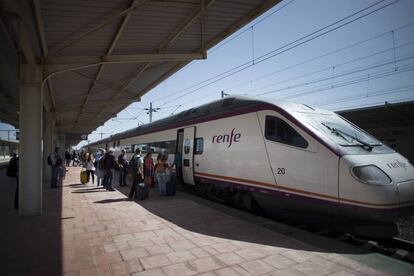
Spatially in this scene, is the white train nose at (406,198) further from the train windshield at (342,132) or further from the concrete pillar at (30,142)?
the concrete pillar at (30,142)

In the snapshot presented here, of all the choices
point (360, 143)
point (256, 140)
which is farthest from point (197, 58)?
point (360, 143)

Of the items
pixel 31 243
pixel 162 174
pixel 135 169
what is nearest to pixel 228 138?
pixel 162 174

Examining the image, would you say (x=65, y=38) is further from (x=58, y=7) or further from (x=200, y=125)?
(x=200, y=125)

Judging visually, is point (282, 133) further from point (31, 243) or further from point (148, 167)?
point (148, 167)

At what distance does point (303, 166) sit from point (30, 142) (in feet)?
20.0

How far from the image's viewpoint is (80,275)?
413 cm

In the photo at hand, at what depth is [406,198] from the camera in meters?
5.41

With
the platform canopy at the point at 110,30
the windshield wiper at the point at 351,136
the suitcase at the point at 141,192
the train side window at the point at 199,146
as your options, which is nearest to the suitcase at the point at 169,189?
the suitcase at the point at 141,192

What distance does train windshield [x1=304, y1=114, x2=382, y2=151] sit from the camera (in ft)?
20.2

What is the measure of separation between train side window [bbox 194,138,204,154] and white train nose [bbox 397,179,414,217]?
5.70 metres

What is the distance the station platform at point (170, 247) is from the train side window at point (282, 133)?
1.67m

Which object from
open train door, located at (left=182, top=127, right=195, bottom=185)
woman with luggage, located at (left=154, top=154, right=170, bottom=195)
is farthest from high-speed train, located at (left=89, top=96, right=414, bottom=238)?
woman with luggage, located at (left=154, top=154, right=170, bottom=195)

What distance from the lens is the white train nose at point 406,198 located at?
17.5ft

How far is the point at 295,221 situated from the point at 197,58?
5.12m
